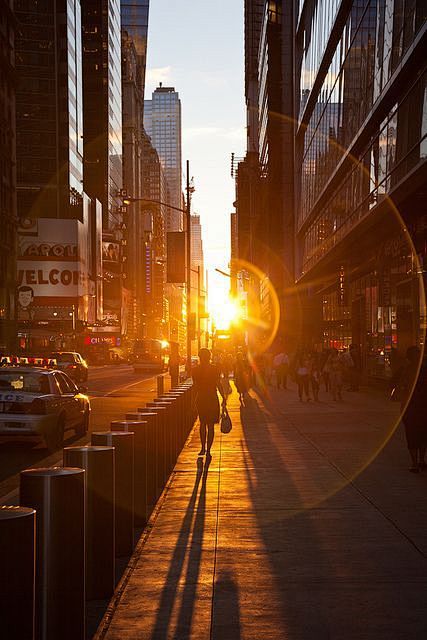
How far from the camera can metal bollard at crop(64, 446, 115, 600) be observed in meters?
6.39

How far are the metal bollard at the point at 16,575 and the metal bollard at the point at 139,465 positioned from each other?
485cm

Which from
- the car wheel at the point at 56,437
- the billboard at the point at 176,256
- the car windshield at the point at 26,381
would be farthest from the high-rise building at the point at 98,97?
the car wheel at the point at 56,437

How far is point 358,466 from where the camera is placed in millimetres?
13281

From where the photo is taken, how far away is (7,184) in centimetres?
6919

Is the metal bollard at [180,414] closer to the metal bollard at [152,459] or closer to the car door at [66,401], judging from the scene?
the car door at [66,401]

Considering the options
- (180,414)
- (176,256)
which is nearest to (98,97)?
(176,256)

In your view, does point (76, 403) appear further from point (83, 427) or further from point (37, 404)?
point (37, 404)

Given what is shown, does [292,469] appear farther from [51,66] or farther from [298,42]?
[51,66]

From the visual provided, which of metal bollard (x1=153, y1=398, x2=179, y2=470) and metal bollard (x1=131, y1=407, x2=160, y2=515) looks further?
metal bollard (x1=153, y1=398, x2=179, y2=470)

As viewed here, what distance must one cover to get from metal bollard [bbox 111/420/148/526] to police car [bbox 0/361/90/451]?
7.19 m

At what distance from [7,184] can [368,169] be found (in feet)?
143

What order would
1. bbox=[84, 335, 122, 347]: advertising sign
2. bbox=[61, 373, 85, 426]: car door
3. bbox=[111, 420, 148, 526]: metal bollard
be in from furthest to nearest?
bbox=[84, 335, 122, 347]: advertising sign < bbox=[61, 373, 85, 426]: car door < bbox=[111, 420, 148, 526]: metal bollard

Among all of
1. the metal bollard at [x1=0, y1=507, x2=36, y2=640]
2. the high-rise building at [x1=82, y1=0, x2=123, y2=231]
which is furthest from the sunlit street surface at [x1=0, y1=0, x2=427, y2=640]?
the high-rise building at [x1=82, y1=0, x2=123, y2=231]

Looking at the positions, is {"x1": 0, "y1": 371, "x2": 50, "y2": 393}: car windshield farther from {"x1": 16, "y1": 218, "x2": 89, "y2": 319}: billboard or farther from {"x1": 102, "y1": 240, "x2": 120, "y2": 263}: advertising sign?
{"x1": 102, "y1": 240, "x2": 120, "y2": 263}: advertising sign
